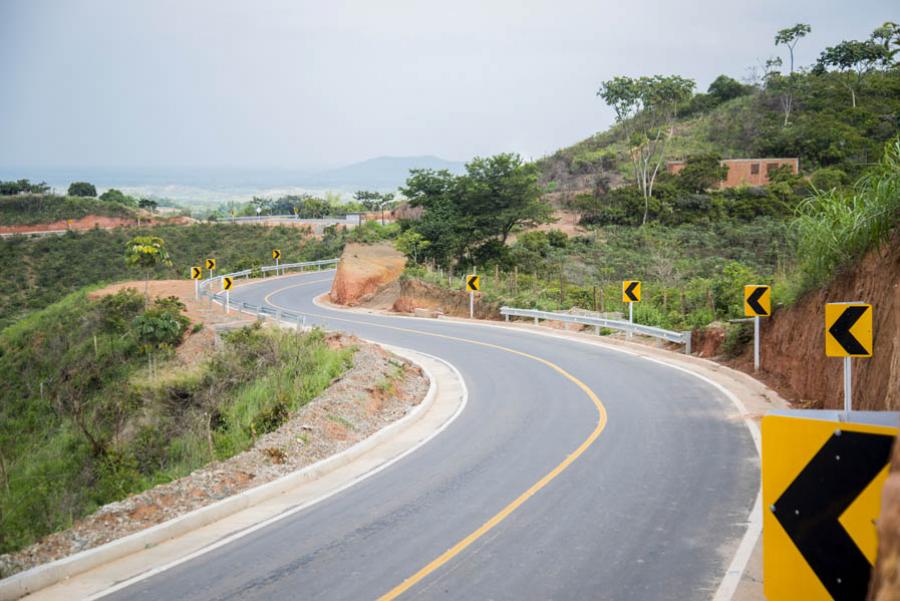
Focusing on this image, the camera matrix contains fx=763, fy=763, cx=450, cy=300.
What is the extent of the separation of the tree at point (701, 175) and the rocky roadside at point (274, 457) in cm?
5047

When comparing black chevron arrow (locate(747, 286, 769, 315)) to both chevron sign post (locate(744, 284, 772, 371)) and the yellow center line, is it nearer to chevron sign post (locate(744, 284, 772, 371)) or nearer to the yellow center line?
chevron sign post (locate(744, 284, 772, 371))

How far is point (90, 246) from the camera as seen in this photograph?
7988 cm

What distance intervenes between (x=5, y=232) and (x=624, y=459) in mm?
97187

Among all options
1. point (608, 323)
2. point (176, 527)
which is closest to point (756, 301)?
point (608, 323)

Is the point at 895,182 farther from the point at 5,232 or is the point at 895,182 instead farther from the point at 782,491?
the point at 5,232

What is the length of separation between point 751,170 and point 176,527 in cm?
6582

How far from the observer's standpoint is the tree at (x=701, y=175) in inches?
2552

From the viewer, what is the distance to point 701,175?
64938mm

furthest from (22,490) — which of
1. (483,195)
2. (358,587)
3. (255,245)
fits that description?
(255,245)

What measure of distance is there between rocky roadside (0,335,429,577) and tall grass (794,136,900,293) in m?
8.78

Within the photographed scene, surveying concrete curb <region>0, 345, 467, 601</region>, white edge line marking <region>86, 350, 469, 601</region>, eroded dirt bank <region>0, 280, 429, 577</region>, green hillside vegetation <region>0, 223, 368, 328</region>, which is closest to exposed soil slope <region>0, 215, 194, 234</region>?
green hillside vegetation <region>0, 223, 368, 328</region>

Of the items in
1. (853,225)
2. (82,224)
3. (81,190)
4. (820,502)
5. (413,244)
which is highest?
(81,190)

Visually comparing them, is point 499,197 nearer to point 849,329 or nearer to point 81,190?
point 849,329

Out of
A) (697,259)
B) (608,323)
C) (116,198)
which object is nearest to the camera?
(608,323)
